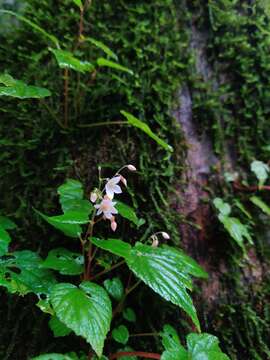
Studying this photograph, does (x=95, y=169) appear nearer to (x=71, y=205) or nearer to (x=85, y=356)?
(x=71, y=205)

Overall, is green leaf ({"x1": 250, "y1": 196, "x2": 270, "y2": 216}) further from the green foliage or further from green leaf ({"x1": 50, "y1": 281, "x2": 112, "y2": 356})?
green leaf ({"x1": 50, "y1": 281, "x2": 112, "y2": 356})

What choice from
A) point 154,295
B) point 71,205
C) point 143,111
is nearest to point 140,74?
point 143,111

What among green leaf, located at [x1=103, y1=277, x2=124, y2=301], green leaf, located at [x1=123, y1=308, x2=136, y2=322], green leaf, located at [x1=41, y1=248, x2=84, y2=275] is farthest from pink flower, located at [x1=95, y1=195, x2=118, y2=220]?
green leaf, located at [x1=123, y1=308, x2=136, y2=322]

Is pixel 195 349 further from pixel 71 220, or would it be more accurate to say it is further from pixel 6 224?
pixel 6 224

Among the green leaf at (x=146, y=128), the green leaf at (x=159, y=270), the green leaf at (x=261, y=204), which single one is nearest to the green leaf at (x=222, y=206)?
the green leaf at (x=261, y=204)

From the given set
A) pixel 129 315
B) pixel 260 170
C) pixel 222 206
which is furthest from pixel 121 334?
pixel 260 170

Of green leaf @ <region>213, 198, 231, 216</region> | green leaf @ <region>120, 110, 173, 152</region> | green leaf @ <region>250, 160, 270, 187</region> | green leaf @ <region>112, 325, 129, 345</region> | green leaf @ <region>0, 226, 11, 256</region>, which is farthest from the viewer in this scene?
green leaf @ <region>250, 160, 270, 187</region>

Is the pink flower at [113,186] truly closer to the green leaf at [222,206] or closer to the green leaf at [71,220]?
the green leaf at [71,220]
